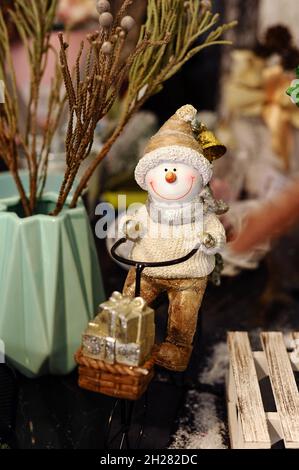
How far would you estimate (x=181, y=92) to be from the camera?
255cm

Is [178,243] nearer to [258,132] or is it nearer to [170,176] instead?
[170,176]

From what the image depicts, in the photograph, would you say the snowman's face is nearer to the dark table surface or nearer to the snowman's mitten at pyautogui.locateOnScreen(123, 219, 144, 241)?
the snowman's mitten at pyautogui.locateOnScreen(123, 219, 144, 241)

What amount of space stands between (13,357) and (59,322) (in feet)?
0.39

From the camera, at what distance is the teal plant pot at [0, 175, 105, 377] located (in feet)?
4.05

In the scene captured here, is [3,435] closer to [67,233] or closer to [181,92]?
[67,233]

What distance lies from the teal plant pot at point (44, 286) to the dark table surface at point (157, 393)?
0.07 m

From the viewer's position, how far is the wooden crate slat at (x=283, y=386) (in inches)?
40.4

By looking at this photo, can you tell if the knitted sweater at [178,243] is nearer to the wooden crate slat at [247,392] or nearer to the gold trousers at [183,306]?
the gold trousers at [183,306]

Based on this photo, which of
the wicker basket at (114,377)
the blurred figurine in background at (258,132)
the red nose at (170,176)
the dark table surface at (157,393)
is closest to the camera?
the wicker basket at (114,377)

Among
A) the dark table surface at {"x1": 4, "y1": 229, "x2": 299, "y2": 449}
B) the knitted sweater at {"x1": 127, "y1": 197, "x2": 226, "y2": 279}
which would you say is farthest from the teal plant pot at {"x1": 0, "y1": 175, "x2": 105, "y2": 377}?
the knitted sweater at {"x1": 127, "y1": 197, "x2": 226, "y2": 279}

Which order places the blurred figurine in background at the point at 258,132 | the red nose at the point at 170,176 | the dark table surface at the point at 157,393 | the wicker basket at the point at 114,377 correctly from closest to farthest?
1. the wicker basket at the point at 114,377
2. the red nose at the point at 170,176
3. the dark table surface at the point at 157,393
4. the blurred figurine in background at the point at 258,132

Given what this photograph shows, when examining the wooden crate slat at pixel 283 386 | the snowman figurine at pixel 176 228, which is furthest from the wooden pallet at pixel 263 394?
the snowman figurine at pixel 176 228

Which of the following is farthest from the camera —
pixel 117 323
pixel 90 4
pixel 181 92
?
pixel 181 92
